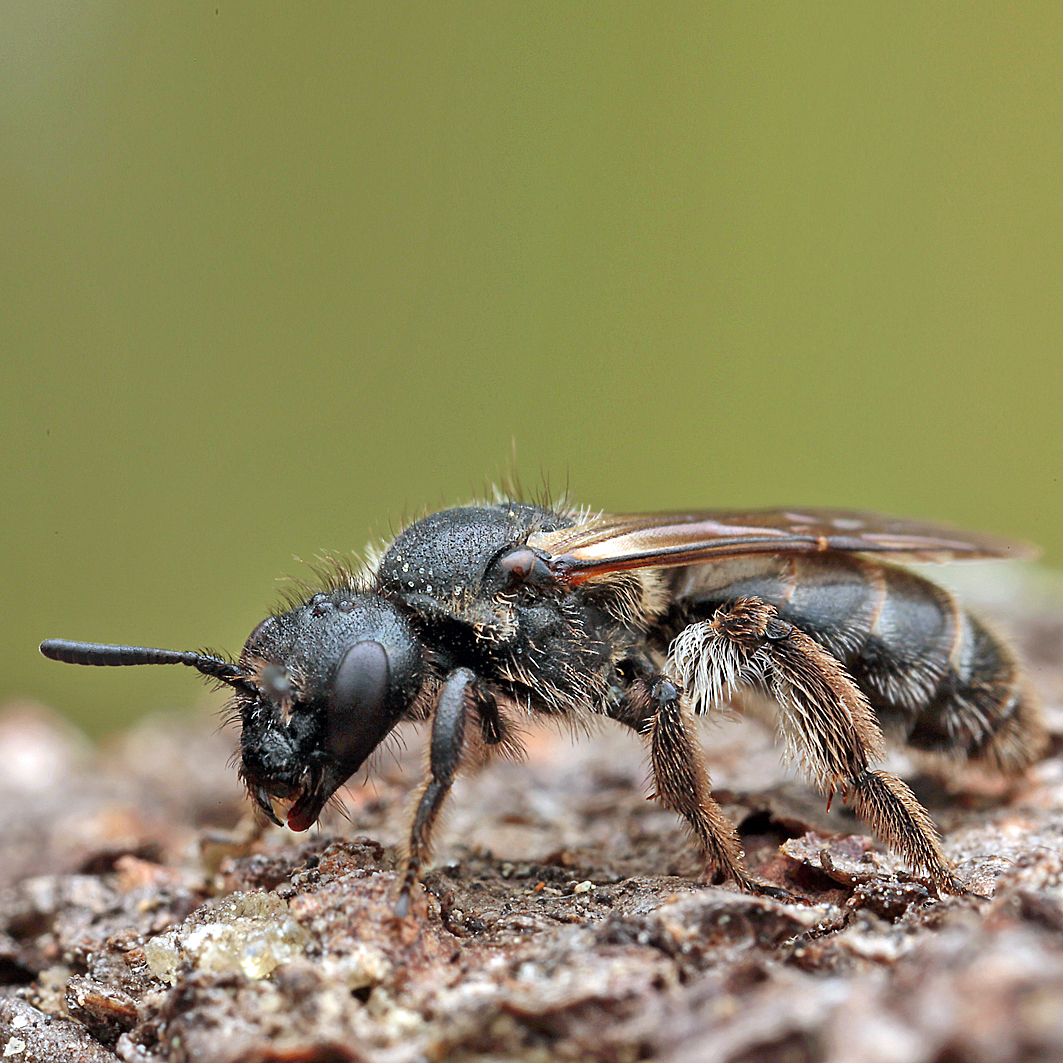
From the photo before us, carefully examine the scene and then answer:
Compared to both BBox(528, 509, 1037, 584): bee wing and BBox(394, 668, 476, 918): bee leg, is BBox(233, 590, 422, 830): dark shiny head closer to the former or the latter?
BBox(394, 668, 476, 918): bee leg

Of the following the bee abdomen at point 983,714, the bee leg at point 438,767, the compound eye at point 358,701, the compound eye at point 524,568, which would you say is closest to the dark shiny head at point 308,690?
the compound eye at point 358,701

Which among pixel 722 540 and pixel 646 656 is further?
pixel 646 656

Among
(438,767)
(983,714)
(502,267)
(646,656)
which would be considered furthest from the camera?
(502,267)

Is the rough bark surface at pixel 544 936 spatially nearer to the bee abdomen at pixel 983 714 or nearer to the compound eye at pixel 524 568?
the bee abdomen at pixel 983 714

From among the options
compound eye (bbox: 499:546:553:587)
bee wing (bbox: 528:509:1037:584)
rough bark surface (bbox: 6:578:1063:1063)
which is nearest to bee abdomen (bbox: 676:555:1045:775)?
bee wing (bbox: 528:509:1037:584)

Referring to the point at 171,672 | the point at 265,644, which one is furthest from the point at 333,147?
the point at 265,644

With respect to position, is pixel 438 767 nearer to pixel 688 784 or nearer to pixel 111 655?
pixel 688 784

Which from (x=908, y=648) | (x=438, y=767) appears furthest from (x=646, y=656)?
(x=438, y=767)
